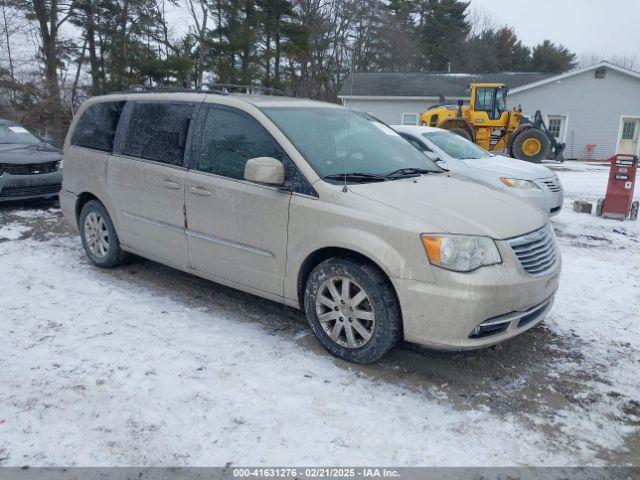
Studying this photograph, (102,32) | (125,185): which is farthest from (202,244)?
(102,32)

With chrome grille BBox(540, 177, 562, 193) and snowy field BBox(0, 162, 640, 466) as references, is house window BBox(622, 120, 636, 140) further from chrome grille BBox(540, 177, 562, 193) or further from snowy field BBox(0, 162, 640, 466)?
snowy field BBox(0, 162, 640, 466)

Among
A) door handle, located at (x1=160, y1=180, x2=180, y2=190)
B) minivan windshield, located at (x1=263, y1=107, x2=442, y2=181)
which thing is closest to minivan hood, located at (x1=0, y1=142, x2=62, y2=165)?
door handle, located at (x1=160, y1=180, x2=180, y2=190)

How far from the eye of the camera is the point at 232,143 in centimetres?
414

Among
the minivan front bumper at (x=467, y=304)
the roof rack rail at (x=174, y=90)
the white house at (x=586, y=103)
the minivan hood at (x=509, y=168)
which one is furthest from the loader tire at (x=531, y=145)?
the minivan front bumper at (x=467, y=304)

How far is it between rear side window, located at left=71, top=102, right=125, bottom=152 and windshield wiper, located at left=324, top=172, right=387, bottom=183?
8.62 feet

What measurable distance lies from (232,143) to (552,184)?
221 inches

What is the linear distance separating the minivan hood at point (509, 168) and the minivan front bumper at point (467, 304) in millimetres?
4698

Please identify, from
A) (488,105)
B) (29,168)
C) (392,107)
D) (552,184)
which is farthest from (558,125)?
(29,168)

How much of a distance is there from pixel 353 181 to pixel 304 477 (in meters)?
1.99

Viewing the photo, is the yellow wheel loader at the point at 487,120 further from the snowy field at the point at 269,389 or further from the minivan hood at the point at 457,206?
the minivan hood at the point at 457,206

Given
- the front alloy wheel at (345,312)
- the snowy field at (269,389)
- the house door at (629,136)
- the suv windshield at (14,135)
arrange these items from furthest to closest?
1. the house door at (629,136)
2. the suv windshield at (14,135)
3. the front alloy wheel at (345,312)
4. the snowy field at (269,389)

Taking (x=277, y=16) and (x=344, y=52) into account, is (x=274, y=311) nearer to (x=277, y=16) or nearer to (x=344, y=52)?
(x=277, y=16)

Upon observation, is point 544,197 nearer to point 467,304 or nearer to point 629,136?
point 467,304

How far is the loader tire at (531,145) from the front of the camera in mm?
16641
